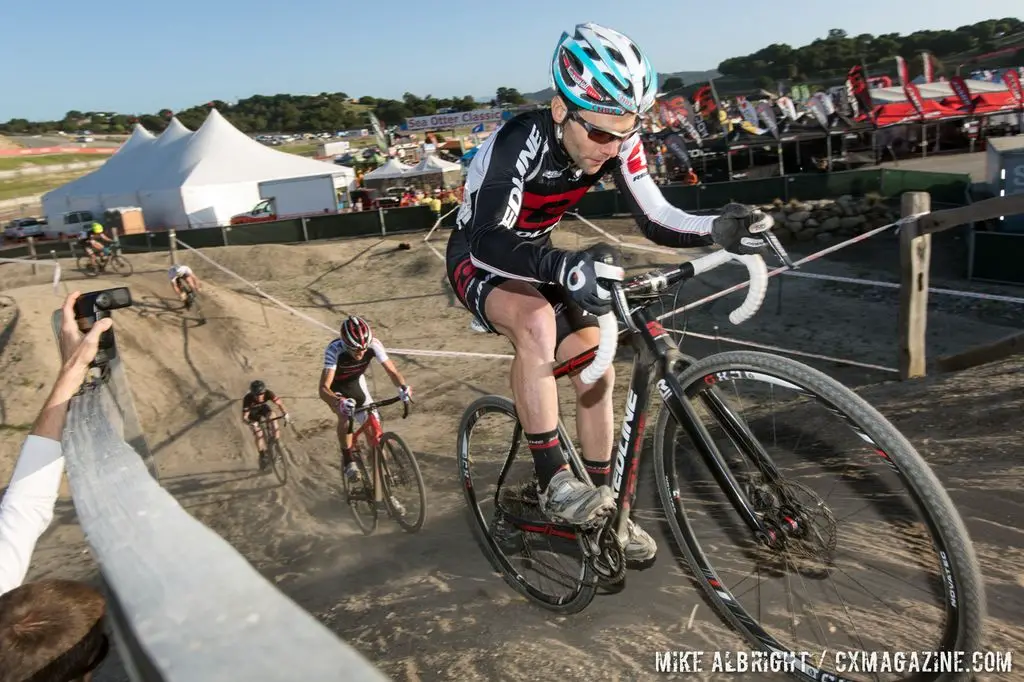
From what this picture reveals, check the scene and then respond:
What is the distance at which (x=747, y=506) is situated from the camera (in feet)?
8.94

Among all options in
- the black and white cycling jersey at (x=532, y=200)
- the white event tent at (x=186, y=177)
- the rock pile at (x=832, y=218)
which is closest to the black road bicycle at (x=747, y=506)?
the black and white cycling jersey at (x=532, y=200)

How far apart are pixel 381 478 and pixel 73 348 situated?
5303 millimetres

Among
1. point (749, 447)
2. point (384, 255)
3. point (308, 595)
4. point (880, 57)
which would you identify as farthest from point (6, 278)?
point (880, 57)

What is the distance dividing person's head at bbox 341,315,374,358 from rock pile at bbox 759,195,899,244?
1658 centimetres

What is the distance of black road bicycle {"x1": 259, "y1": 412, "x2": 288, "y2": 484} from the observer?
9570 millimetres

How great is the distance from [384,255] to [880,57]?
108 metres

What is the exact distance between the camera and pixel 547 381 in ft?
10.6

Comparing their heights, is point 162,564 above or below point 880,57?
below

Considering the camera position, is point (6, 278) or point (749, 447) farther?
point (6, 278)

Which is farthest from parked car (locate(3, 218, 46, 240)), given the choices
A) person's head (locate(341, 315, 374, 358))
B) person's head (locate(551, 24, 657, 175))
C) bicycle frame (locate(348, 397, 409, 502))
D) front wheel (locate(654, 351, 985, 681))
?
front wheel (locate(654, 351, 985, 681))

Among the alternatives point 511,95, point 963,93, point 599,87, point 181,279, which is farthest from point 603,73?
point 511,95

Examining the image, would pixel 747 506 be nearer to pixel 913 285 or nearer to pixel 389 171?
pixel 913 285

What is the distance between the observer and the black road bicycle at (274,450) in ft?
31.4

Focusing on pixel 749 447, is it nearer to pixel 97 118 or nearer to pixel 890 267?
pixel 890 267
